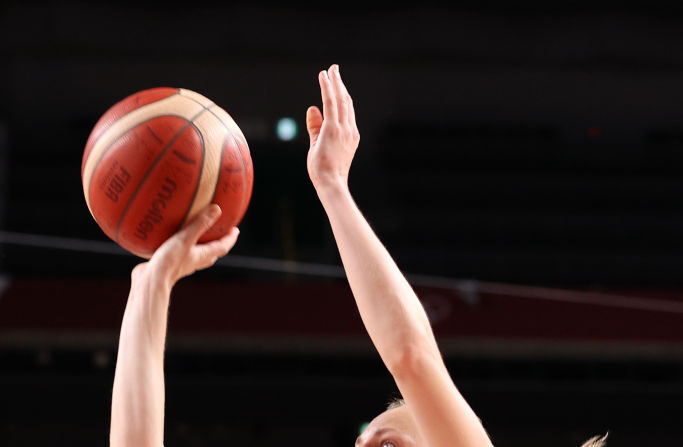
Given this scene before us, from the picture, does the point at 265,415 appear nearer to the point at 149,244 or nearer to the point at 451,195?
the point at 451,195

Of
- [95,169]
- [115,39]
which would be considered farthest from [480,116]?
[95,169]

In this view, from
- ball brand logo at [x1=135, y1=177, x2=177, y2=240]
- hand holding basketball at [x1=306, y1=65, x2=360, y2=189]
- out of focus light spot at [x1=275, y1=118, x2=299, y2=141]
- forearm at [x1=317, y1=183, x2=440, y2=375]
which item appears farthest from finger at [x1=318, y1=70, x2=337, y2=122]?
out of focus light spot at [x1=275, y1=118, x2=299, y2=141]

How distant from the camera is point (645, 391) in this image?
3.85 meters

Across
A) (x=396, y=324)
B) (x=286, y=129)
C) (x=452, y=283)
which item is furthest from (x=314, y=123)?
(x=286, y=129)

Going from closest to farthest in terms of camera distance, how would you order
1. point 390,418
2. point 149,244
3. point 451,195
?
point 390,418
point 149,244
point 451,195

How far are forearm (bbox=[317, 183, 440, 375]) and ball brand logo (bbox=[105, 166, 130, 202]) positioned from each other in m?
0.38

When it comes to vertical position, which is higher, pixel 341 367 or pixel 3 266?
pixel 3 266

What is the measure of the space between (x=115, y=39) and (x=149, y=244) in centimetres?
375

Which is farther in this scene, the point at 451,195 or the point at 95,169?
the point at 451,195

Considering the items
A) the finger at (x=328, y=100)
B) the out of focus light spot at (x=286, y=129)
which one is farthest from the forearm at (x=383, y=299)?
the out of focus light spot at (x=286, y=129)

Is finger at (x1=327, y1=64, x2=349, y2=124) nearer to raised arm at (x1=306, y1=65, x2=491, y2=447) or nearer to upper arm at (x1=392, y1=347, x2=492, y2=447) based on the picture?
raised arm at (x1=306, y1=65, x2=491, y2=447)

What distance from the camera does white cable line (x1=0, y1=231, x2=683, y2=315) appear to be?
14.2ft

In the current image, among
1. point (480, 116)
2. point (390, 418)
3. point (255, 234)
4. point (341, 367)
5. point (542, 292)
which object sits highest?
point (480, 116)

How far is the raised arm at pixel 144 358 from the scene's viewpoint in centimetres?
76
